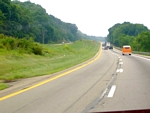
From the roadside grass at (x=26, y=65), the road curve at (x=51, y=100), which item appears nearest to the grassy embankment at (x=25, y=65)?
the roadside grass at (x=26, y=65)

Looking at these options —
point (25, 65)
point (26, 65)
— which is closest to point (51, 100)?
point (25, 65)

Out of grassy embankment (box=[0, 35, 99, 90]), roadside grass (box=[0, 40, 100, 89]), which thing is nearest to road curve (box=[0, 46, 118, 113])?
grassy embankment (box=[0, 35, 99, 90])

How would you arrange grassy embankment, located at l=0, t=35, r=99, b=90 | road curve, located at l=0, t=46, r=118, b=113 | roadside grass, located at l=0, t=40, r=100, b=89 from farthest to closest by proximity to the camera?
roadside grass, located at l=0, t=40, r=100, b=89 < grassy embankment, located at l=0, t=35, r=99, b=90 < road curve, located at l=0, t=46, r=118, b=113

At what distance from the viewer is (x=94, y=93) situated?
10555 millimetres

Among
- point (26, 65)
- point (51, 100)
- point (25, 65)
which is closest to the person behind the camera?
point (51, 100)

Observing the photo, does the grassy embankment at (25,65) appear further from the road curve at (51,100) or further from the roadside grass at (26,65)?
the road curve at (51,100)

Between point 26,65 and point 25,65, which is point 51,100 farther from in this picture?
point 26,65

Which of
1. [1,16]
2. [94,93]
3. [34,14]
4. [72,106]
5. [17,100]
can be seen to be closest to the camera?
[72,106]

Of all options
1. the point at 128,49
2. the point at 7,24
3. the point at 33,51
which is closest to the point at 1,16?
the point at 7,24

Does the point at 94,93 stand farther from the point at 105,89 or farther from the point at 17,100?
the point at 17,100

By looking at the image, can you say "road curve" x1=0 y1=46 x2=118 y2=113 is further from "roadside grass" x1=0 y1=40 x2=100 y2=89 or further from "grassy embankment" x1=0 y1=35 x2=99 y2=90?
"roadside grass" x1=0 y1=40 x2=100 y2=89

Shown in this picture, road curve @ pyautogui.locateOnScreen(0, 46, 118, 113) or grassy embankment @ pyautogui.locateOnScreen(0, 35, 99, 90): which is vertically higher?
road curve @ pyautogui.locateOnScreen(0, 46, 118, 113)

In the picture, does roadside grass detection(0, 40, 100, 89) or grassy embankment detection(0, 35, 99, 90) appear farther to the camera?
roadside grass detection(0, 40, 100, 89)

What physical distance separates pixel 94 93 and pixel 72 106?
2.53 meters
